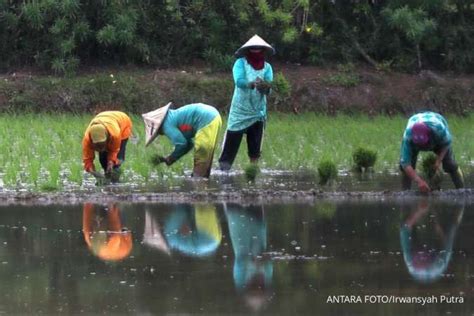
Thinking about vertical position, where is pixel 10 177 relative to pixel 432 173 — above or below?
below

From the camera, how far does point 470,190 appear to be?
11.3 m

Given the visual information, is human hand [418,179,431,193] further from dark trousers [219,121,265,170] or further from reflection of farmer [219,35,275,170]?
dark trousers [219,121,265,170]

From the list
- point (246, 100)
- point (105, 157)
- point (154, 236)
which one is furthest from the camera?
point (246, 100)

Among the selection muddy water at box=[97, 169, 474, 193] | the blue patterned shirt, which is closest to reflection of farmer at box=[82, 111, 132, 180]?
muddy water at box=[97, 169, 474, 193]

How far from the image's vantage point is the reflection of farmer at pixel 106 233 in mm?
8469

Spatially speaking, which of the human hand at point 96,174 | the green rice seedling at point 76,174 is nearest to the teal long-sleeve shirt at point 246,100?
the green rice seedling at point 76,174

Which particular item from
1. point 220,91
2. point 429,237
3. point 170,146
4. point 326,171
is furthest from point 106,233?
point 220,91

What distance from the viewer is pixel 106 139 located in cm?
1137

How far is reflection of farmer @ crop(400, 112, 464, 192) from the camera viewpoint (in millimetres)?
10859

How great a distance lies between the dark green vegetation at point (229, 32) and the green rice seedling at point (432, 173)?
8.84 meters

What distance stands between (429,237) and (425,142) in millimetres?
2049

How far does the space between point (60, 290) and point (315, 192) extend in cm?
440

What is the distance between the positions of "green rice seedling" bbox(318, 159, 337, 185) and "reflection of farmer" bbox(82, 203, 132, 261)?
2.27 m

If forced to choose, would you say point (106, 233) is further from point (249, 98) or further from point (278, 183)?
point (249, 98)
